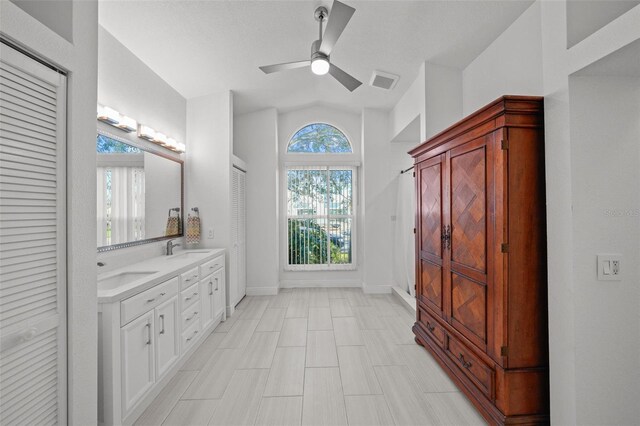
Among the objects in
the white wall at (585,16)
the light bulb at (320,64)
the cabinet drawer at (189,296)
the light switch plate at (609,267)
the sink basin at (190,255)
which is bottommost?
the cabinet drawer at (189,296)

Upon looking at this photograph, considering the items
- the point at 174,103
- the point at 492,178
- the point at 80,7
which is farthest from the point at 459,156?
the point at 174,103

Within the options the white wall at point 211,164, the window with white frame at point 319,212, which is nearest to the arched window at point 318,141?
the window with white frame at point 319,212

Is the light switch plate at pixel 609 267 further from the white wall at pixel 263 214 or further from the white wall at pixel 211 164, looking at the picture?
the white wall at pixel 263 214

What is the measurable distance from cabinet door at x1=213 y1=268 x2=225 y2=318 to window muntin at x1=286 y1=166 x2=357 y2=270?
177 centimetres

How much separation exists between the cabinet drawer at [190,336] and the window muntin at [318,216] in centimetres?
251

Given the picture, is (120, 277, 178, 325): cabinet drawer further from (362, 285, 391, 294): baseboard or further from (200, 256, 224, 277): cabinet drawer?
(362, 285, 391, 294): baseboard

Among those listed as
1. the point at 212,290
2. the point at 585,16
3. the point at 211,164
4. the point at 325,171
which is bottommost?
the point at 212,290

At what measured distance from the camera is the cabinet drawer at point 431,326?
103 inches

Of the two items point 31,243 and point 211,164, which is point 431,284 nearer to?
point 31,243

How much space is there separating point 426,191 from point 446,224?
19.6 inches

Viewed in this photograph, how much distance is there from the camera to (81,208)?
4.76 feet

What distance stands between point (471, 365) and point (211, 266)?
2.61 metres

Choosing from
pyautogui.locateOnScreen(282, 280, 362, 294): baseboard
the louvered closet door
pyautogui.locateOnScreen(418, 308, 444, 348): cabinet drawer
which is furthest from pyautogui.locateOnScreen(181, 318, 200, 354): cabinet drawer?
pyautogui.locateOnScreen(282, 280, 362, 294): baseboard

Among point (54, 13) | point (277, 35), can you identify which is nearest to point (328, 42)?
point (277, 35)
